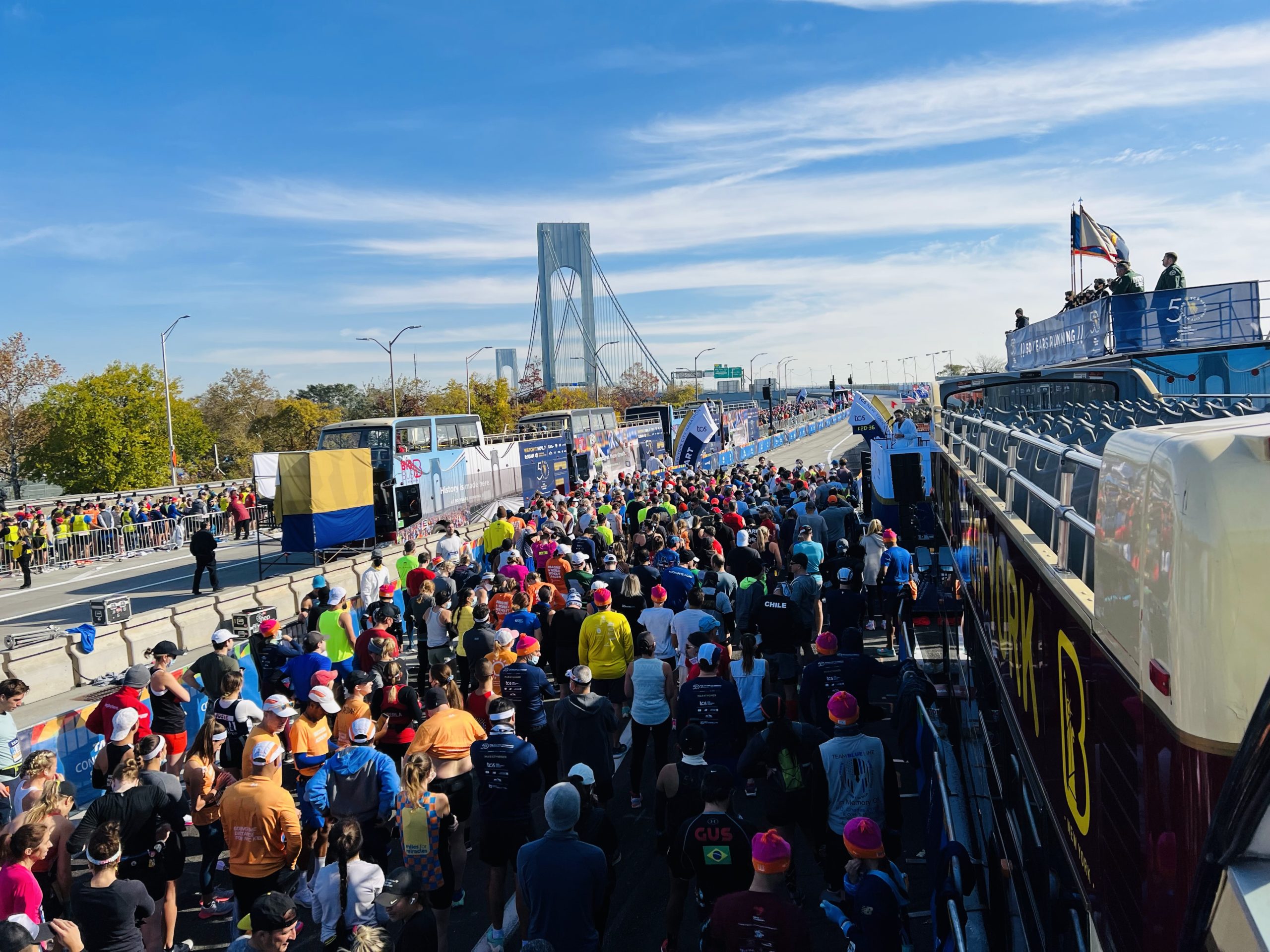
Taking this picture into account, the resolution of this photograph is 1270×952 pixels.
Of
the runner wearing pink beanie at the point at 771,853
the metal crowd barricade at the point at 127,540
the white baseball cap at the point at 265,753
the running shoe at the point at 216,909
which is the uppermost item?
the white baseball cap at the point at 265,753

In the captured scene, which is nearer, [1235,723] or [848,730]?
[1235,723]

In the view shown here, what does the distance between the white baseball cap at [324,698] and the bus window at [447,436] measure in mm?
20123

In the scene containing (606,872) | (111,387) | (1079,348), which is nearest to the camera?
(606,872)

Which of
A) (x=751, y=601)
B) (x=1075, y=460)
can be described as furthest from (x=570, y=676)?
(x=1075, y=460)

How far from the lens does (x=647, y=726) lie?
25.7ft

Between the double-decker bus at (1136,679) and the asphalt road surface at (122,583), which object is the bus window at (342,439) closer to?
the asphalt road surface at (122,583)

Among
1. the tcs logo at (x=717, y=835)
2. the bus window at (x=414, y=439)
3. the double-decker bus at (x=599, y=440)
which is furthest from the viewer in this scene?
the double-decker bus at (x=599, y=440)

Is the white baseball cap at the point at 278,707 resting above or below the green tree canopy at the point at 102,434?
below

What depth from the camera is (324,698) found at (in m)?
6.70

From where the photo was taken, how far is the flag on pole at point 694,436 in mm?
27797

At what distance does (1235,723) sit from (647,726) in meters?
6.47

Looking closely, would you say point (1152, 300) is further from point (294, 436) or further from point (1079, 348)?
point (294, 436)

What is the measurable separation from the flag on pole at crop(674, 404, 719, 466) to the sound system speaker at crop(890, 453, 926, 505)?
12851 millimetres

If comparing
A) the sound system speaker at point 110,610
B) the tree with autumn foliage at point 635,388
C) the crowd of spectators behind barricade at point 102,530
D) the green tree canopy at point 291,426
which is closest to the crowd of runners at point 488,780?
the sound system speaker at point 110,610
